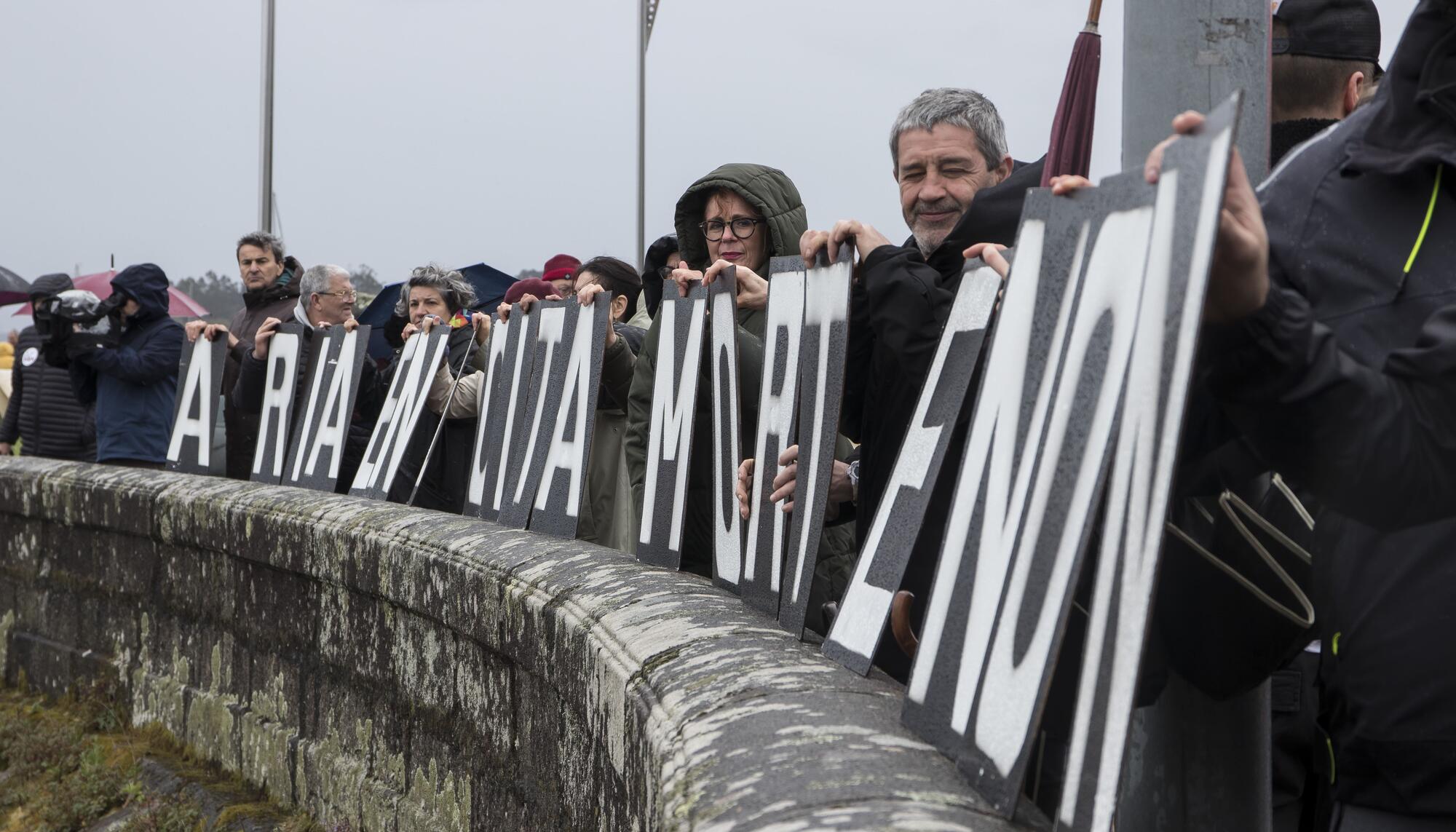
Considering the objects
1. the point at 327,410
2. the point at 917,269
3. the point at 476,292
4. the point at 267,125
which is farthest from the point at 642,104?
the point at 917,269

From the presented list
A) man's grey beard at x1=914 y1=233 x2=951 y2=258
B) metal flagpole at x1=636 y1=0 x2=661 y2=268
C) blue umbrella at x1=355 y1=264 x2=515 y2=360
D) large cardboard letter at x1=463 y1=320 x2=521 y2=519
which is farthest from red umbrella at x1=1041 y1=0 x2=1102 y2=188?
metal flagpole at x1=636 y1=0 x2=661 y2=268

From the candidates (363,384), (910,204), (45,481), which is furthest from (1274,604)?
(45,481)

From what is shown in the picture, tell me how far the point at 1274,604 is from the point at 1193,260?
0.71m

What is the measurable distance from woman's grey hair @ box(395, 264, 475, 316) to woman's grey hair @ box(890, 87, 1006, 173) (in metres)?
3.58

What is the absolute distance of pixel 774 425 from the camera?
9.81ft

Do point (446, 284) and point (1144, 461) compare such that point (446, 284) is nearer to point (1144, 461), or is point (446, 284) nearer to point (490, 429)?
point (490, 429)

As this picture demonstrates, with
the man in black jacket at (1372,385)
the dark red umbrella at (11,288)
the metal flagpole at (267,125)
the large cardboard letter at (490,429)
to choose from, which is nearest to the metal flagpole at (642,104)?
the metal flagpole at (267,125)

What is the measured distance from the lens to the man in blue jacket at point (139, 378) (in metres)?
7.92

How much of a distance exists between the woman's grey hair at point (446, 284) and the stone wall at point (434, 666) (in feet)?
3.67

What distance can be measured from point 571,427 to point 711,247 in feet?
1.92

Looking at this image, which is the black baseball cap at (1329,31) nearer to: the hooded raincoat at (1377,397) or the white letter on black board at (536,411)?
the hooded raincoat at (1377,397)

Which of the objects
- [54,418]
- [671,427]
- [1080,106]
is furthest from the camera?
[54,418]

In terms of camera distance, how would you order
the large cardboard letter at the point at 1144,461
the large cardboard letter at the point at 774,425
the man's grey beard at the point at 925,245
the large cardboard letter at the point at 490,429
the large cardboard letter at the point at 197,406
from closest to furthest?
the large cardboard letter at the point at 1144,461, the large cardboard letter at the point at 774,425, the man's grey beard at the point at 925,245, the large cardboard letter at the point at 490,429, the large cardboard letter at the point at 197,406

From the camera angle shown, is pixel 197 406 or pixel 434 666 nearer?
pixel 434 666
